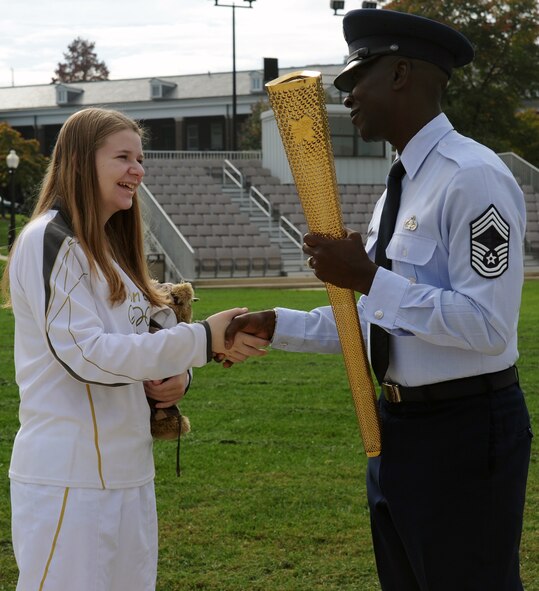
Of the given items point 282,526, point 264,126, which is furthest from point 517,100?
point 282,526

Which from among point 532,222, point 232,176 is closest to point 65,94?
point 232,176

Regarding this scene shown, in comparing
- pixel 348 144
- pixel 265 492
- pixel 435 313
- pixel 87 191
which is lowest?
pixel 348 144

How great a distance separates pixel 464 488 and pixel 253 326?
2.94ft

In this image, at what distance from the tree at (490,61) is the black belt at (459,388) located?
37115 mm

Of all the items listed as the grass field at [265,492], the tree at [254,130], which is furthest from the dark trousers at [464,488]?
the tree at [254,130]

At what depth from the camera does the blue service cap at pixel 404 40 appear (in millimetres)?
2848

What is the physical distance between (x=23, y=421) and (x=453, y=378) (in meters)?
1.29

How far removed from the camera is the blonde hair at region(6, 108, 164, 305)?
9.53ft

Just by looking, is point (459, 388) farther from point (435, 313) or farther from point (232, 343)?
point (232, 343)

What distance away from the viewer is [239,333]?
3.21 m

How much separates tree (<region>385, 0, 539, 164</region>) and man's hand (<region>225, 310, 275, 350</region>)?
36.8 metres

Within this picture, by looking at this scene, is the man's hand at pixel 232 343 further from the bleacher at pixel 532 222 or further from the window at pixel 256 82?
the window at pixel 256 82

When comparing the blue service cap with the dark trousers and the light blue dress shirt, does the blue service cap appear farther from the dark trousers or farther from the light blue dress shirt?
the dark trousers

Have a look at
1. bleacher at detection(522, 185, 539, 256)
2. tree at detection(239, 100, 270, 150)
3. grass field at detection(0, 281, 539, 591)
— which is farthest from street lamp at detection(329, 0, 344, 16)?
grass field at detection(0, 281, 539, 591)
